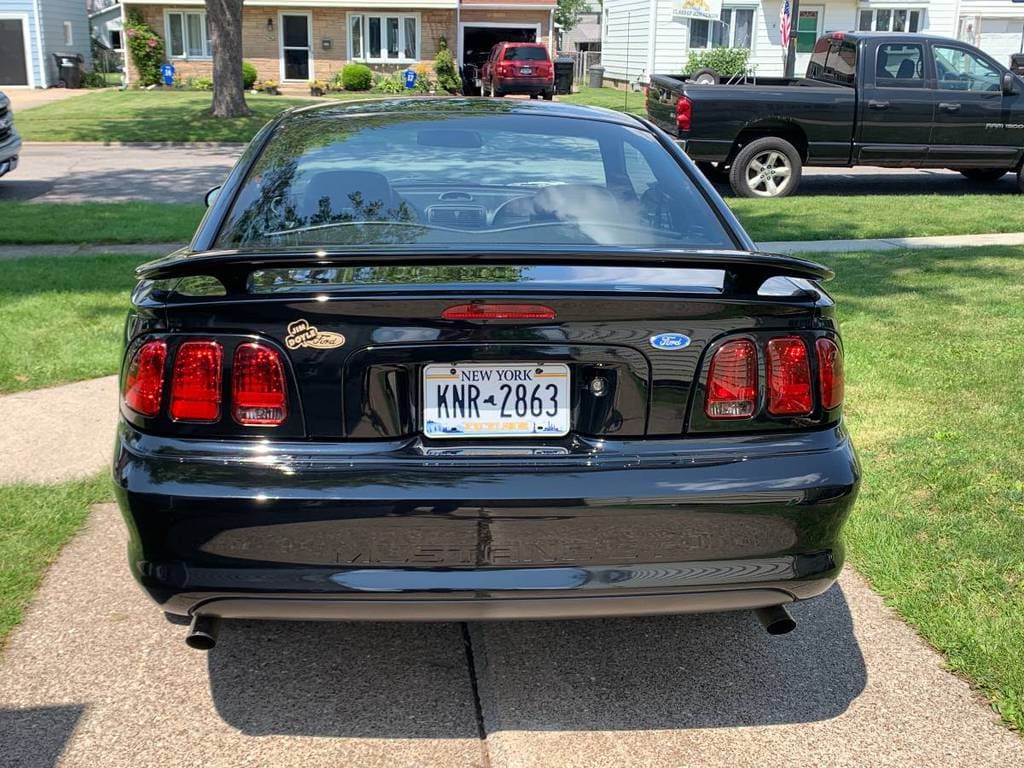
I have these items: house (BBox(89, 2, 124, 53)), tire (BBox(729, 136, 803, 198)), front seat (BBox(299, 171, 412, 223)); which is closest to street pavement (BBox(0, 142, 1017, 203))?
tire (BBox(729, 136, 803, 198))

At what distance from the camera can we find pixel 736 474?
2.82 meters

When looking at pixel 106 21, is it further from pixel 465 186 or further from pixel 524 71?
pixel 465 186

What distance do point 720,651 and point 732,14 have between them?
108 feet

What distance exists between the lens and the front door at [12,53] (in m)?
35.5

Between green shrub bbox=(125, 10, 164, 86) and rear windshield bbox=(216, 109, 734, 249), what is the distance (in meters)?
35.5

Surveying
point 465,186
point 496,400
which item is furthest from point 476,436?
point 465,186

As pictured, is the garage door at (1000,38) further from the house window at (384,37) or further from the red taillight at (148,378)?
the red taillight at (148,378)

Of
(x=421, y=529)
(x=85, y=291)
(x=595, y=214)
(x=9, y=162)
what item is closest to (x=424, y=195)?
(x=595, y=214)

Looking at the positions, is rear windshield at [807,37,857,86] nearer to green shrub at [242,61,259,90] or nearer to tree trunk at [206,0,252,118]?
tree trunk at [206,0,252,118]

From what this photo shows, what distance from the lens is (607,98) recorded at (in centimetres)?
3291

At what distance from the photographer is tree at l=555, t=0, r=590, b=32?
7656 cm

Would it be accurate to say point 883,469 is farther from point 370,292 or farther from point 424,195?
point 370,292

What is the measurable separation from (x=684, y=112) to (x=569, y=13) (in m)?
70.7

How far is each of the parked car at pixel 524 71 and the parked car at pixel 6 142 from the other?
821 inches
